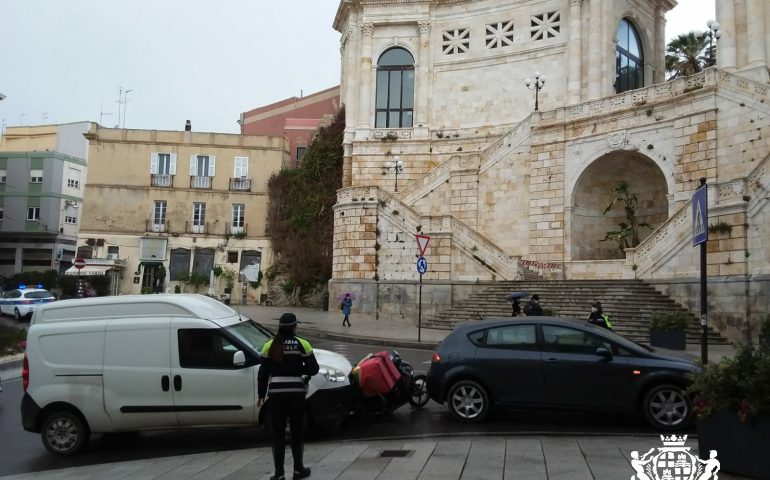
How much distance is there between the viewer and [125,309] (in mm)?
8273

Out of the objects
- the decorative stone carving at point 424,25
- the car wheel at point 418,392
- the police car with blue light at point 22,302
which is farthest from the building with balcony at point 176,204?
the car wheel at point 418,392

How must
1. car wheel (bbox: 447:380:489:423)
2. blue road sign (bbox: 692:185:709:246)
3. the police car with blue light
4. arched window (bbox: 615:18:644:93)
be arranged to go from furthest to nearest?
arched window (bbox: 615:18:644:93) < the police car with blue light < car wheel (bbox: 447:380:489:423) < blue road sign (bbox: 692:185:709:246)

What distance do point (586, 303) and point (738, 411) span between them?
1767cm

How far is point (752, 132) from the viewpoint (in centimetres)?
2348

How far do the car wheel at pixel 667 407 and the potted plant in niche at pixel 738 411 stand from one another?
239 cm

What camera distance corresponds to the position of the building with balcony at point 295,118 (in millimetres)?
50375

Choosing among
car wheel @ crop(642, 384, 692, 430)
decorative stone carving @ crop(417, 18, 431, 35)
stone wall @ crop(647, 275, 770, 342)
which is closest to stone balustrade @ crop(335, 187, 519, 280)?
stone wall @ crop(647, 275, 770, 342)

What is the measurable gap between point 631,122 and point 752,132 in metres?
4.95

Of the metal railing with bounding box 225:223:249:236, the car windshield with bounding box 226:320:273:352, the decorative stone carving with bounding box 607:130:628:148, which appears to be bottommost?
the car windshield with bounding box 226:320:273:352

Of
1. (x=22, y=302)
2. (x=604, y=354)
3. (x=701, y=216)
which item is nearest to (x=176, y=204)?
(x=22, y=302)

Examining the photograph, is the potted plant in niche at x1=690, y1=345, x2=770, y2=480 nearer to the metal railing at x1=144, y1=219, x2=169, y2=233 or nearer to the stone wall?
the stone wall

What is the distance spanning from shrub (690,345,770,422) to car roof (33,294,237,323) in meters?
A: 5.74

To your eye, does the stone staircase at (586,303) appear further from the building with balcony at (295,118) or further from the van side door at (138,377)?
the building with balcony at (295,118)

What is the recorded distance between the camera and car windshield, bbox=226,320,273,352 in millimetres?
8273
